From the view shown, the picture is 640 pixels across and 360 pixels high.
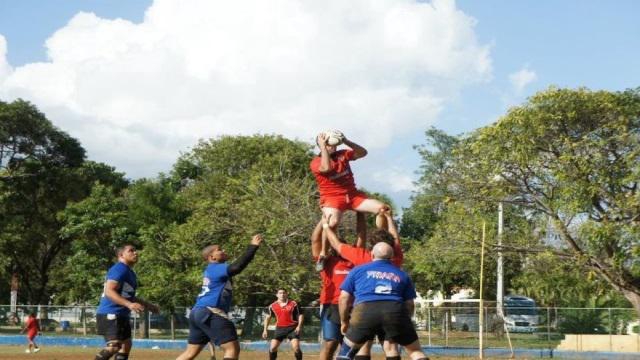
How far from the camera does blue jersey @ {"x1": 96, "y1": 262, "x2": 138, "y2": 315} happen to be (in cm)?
1288

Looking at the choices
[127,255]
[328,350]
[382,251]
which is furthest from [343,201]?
[127,255]

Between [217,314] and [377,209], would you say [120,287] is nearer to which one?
[217,314]

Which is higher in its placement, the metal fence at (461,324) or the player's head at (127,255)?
the player's head at (127,255)

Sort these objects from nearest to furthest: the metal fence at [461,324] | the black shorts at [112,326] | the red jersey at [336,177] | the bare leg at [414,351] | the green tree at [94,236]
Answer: the bare leg at [414,351]
the red jersey at [336,177]
the black shorts at [112,326]
the metal fence at [461,324]
the green tree at [94,236]

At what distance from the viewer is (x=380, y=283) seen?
963cm

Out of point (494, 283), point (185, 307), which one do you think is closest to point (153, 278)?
point (185, 307)

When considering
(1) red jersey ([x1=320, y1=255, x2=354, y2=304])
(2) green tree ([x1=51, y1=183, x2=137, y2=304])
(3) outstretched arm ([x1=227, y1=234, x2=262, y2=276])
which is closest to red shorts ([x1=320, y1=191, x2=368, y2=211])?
(1) red jersey ([x1=320, y1=255, x2=354, y2=304])

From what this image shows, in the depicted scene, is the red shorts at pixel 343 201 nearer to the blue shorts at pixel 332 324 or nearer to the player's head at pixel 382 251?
the blue shorts at pixel 332 324

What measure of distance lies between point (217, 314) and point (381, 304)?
2794 mm

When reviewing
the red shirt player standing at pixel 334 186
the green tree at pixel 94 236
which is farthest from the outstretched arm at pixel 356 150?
the green tree at pixel 94 236

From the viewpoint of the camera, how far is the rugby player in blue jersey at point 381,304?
9.56 m

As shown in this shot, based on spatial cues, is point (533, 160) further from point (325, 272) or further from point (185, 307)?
point (325, 272)

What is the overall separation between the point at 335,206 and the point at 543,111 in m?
23.2

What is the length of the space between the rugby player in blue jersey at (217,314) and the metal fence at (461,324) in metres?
26.4
